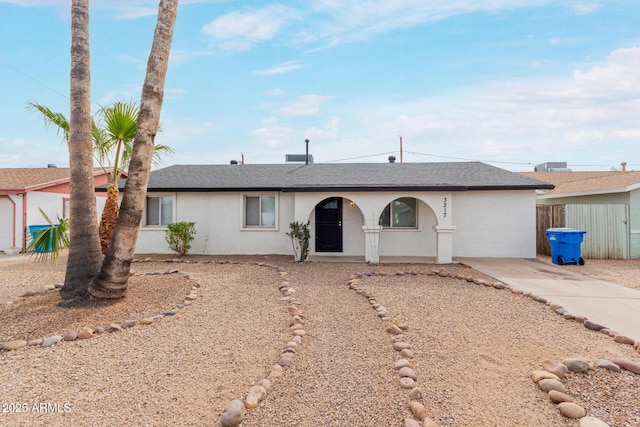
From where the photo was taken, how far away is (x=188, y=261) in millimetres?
10633

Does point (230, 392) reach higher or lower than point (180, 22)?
lower

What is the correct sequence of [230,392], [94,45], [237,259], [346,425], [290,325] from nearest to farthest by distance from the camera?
[346,425], [230,392], [290,325], [94,45], [237,259]

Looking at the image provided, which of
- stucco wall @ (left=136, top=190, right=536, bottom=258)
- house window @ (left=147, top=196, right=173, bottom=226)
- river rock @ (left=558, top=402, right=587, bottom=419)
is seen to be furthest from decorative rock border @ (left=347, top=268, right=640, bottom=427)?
house window @ (left=147, top=196, right=173, bottom=226)

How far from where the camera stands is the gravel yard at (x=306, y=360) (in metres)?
2.80

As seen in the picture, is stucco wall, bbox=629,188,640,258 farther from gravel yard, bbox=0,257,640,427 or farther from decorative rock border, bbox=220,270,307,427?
decorative rock border, bbox=220,270,307,427

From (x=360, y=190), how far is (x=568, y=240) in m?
6.50

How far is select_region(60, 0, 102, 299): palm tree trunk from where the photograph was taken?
5949 millimetres

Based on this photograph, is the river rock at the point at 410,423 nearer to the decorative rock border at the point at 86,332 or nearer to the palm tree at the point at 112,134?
the decorative rock border at the point at 86,332

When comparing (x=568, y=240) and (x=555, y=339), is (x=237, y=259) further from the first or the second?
(x=568, y=240)

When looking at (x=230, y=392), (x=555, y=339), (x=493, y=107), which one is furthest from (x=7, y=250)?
(x=493, y=107)

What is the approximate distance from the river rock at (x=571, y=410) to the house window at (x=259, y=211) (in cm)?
1011

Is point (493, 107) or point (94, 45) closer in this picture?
point (94, 45)

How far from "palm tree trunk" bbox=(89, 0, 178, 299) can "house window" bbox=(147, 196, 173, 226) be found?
7.10 m

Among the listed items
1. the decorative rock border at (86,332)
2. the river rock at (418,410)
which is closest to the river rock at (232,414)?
the river rock at (418,410)
